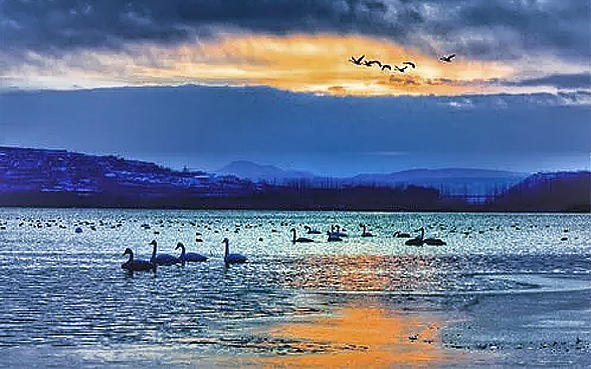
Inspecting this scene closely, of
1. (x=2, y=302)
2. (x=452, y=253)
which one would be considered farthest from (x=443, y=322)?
(x=452, y=253)

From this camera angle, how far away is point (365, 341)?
78.0ft

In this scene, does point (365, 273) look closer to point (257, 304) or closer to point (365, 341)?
point (257, 304)

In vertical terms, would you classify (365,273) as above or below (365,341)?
above

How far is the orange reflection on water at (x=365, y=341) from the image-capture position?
817 inches

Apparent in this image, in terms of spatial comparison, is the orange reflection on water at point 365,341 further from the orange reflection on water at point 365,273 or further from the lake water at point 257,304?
the orange reflection on water at point 365,273

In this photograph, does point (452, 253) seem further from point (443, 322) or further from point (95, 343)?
point (95, 343)

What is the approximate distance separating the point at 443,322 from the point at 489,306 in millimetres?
4344

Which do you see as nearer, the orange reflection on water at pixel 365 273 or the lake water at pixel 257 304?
the lake water at pixel 257 304

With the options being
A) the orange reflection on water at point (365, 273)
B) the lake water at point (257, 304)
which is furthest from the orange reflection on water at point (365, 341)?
the orange reflection on water at point (365, 273)

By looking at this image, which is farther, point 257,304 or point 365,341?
point 257,304

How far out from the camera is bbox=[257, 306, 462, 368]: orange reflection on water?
2075cm

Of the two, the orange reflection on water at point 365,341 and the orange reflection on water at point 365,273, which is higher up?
the orange reflection on water at point 365,273

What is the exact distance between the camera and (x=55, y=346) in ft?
73.2

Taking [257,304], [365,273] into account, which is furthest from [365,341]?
[365,273]
